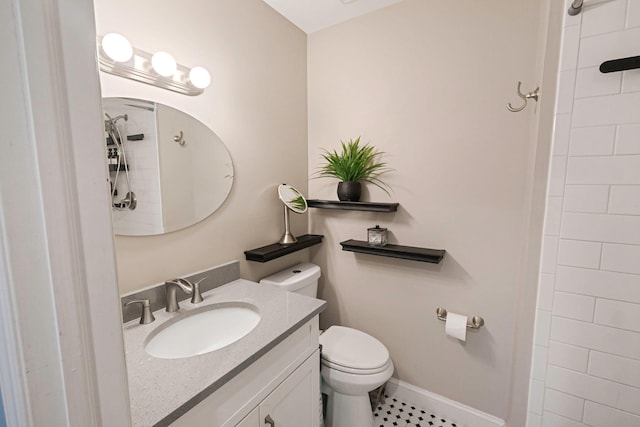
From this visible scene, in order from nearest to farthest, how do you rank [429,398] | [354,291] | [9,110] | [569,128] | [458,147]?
[9,110] < [569,128] < [458,147] < [429,398] < [354,291]

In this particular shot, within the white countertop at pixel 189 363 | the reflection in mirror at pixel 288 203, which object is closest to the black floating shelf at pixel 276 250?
the reflection in mirror at pixel 288 203

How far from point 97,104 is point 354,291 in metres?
1.77

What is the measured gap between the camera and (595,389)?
1000 mm

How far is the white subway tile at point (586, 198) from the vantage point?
0.94 meters

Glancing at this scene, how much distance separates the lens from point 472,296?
1.51 meters

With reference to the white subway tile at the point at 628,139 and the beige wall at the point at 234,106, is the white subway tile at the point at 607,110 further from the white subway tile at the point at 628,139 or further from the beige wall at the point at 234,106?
the beige wall at the point at 234,106

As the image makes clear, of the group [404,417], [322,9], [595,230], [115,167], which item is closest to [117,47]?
[115,167]

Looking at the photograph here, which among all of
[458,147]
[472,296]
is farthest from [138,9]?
[472,296]

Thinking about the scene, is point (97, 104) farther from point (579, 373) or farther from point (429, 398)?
point (429, 398)

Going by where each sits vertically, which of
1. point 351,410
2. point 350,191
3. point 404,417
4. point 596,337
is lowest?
point 404,417

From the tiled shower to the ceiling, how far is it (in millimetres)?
1060

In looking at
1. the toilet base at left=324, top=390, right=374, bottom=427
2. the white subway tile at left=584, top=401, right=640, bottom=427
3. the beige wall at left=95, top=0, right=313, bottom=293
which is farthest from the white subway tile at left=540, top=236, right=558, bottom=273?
the beige wall at left=95, top=0, right=313, bottom=293

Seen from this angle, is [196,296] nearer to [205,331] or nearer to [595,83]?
[205,331]

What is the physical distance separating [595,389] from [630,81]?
1.08 metres
